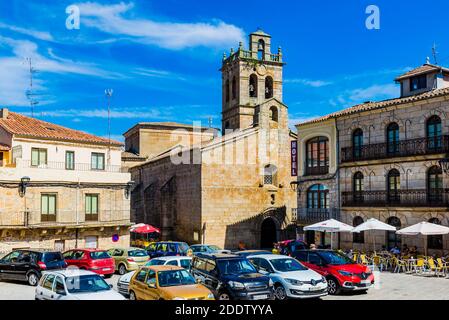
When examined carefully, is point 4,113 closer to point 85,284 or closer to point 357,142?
point 85,284

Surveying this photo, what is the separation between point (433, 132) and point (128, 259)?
17.3 metres

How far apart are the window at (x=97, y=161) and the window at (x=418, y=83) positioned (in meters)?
20.4

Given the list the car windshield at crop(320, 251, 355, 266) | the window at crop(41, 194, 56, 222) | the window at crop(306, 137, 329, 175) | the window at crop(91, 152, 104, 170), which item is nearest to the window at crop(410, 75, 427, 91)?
the window at crop(306, 137, 329, 175)

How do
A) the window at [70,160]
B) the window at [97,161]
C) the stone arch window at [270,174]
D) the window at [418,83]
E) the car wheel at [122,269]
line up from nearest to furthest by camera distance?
the car wheel at [122,269]
the window at [418,83]
the window at [70,160]
the window at [97,161]
the stone arch window at [270,174]

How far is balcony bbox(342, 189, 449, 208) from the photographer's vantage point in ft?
90.0

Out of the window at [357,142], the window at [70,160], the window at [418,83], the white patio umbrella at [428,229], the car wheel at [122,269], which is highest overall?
the window at [418,83]

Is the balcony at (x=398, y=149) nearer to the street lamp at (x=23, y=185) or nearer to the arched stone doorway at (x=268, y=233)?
the arched stone doorway at (x=268, y=233)

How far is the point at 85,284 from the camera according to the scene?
15219mm

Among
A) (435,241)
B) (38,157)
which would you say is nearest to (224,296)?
(435,241)

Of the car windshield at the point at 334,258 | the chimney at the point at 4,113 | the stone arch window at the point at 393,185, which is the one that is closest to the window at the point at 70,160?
the chimney at the point at 4,113

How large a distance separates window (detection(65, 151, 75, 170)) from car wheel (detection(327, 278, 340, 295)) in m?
19.9

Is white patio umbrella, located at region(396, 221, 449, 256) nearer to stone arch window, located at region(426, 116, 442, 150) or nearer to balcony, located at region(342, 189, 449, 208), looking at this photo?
balcony, located at region(342, 189, 449, 208)

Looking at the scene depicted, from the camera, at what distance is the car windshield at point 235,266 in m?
17.6
